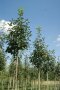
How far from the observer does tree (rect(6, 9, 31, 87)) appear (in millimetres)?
27808

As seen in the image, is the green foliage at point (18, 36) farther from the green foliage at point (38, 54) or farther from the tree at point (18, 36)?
the green foliage at point (38, 54)

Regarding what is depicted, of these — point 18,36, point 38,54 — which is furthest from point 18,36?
point 38,54

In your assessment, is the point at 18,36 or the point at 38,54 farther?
the point at 38,54

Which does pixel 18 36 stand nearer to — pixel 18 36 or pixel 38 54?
pixel 18 36

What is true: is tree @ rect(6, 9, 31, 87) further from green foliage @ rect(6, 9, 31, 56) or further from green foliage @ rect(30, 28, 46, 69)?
green foliage @ rect(30, 28, 46, 69)

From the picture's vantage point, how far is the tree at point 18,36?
91.2 feet

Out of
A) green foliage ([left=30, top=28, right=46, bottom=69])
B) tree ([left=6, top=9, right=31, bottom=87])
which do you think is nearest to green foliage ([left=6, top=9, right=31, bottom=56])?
Answer: tree ([left=6, top=9, right=31, bottom=87])

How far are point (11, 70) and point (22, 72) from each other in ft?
8.75

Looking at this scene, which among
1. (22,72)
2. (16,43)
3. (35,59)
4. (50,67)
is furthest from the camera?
(22,72)

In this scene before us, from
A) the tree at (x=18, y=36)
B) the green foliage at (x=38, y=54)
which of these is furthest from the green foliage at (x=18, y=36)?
the green foliage at (x=38, y=54)

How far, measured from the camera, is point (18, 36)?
2820 cm

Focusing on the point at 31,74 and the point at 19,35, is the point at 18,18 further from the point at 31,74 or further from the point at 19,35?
the point at 31,74

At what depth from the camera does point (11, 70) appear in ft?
163

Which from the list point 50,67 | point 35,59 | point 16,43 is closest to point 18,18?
point 16,43
